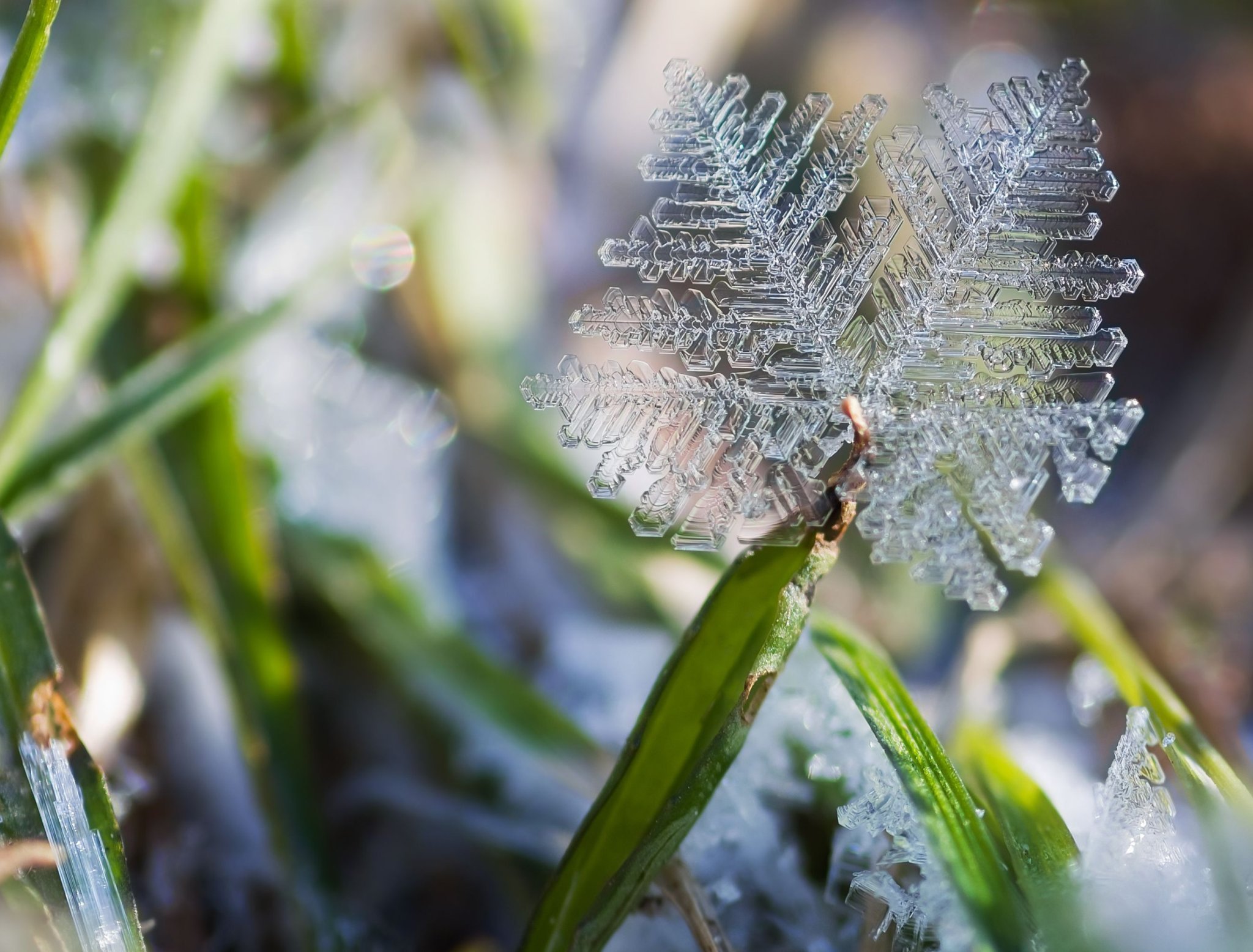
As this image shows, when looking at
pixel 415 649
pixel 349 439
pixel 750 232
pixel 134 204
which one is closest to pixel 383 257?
pixel 349 439

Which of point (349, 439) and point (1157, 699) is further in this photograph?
point (349, 439)

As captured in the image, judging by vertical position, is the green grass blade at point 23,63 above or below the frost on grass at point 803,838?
above

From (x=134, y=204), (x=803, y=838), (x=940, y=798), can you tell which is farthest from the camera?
(x=134, y=204)

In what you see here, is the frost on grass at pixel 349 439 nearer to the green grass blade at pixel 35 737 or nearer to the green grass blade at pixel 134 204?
the green grass blade at pixel 134 204

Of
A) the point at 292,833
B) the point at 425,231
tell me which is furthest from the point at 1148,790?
the point at 425,231

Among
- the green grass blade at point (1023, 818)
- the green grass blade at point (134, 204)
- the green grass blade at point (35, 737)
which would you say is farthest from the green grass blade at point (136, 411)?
the green grass blade at point (1023, 818)

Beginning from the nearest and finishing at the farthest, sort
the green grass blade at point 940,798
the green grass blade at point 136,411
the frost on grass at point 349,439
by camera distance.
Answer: the green grass blade at point 940,798, the green grass blade at point 136,411, the frost on grass at point 349,439

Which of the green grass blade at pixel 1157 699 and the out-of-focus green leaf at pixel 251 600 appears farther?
the out-of-focus green leaf at pixel 251 600

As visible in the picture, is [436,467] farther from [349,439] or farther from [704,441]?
[704,441]
